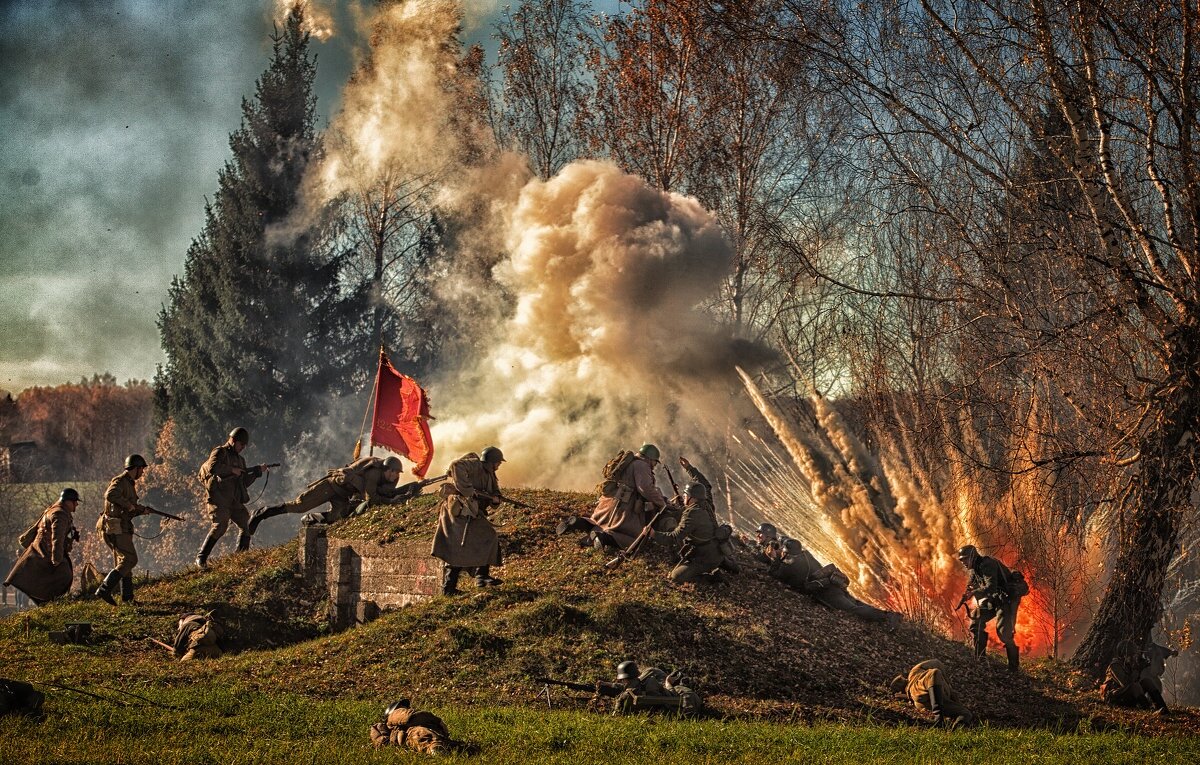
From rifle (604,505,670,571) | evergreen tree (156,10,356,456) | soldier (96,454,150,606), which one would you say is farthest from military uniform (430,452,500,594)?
evergreen tree (156,10,356,456)

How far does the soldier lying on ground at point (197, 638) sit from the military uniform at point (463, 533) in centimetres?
315

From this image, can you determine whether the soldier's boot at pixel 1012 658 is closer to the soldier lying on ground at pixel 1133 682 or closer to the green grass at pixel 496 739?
the soldier lying on ground at pixel 1133 682

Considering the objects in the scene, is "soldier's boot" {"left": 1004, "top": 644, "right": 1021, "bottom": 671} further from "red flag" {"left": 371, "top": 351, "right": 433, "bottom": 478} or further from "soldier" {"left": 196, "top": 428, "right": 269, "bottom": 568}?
"soldier" {"left": 196, "top": 428, "right": 269, "bottom": 568}

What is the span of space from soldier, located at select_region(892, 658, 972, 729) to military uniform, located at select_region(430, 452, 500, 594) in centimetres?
630

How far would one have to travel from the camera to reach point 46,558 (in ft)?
62.6

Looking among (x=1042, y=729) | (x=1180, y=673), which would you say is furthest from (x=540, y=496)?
(x=1180, y=673)

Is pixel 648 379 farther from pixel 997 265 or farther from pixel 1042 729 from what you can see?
pixel 1042 729

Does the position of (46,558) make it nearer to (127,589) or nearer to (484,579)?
(127,589)

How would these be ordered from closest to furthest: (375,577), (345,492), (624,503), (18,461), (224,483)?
(375,577), (624,503), (224,483), (345,492), (18,461)

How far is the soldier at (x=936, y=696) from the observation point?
12.7 m

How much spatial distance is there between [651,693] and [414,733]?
3.35m

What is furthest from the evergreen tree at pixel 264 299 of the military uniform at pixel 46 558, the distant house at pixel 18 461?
the military uniform at pixel 46 558

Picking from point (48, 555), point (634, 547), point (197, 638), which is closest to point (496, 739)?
point (197, 638)

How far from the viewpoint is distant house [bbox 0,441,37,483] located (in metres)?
52.9
